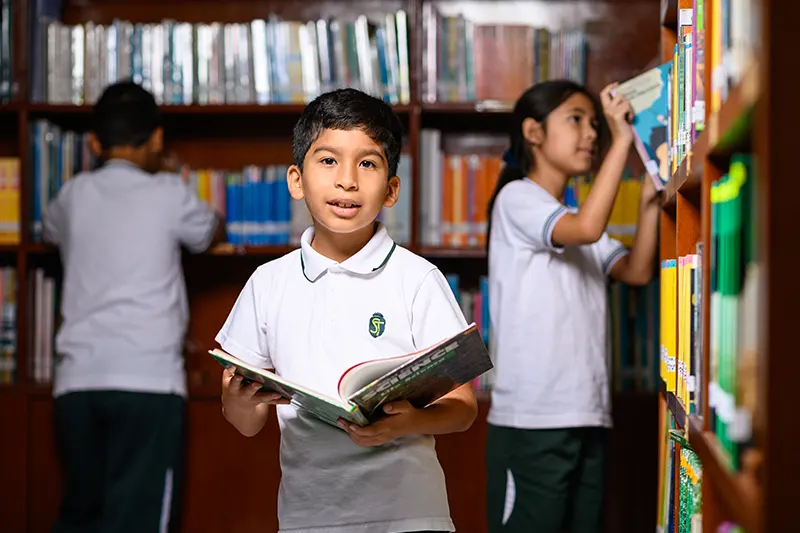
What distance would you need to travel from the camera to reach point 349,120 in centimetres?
148

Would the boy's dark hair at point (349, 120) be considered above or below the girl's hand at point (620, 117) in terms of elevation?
below

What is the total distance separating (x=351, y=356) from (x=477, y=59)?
173cm

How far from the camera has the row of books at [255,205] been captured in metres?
3.05

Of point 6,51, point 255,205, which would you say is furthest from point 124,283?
point 6,51

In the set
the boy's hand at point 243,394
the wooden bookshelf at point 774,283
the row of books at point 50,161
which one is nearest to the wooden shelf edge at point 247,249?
the row of books at point 50,161

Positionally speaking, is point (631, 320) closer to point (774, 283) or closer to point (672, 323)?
point (672, 323)

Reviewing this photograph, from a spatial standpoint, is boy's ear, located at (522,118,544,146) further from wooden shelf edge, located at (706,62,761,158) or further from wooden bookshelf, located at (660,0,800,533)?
wooden bookshelf, located at (660,0,800,533)

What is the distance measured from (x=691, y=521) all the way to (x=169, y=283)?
1747 mm

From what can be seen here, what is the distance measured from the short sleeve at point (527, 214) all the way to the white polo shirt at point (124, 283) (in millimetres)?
949

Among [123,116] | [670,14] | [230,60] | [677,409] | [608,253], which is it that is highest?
[230,60]

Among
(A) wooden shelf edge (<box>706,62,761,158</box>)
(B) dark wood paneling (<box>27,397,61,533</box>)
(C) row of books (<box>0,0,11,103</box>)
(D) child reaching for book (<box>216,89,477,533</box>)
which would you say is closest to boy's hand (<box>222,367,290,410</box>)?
(D) child reaching for book (<box>216,89,477,533</box>)

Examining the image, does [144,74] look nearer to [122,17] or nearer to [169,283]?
[122,17]

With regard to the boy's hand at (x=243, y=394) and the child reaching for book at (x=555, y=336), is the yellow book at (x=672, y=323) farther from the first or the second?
the boy's hand at (x=243, y=394)

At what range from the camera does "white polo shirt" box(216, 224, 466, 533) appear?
142cm
